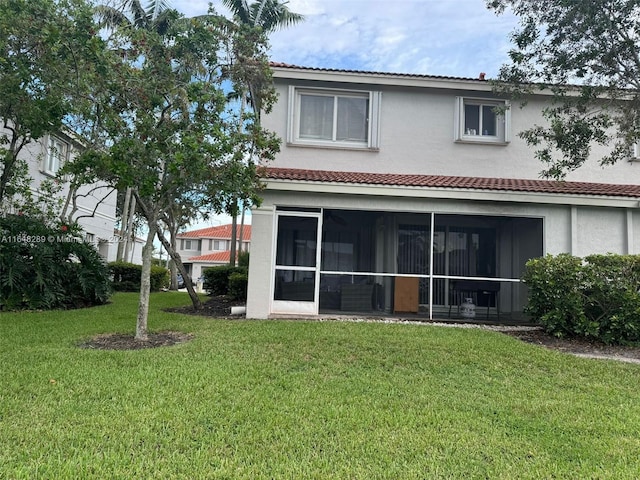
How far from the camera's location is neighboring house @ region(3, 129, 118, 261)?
15.7 meters

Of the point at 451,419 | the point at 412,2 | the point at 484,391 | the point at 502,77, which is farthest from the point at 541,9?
the point at 451,419

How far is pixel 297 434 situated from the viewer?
381cm

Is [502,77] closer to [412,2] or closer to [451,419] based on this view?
[412,2]

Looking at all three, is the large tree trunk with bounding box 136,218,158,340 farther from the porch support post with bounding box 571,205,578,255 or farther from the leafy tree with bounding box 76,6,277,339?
the porch support post with bounding box 571,205,578,255

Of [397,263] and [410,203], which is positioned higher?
[410,203]

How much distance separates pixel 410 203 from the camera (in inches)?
420

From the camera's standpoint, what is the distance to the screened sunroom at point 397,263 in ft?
34.9

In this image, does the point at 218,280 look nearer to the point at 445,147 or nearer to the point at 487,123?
the point at 445,147

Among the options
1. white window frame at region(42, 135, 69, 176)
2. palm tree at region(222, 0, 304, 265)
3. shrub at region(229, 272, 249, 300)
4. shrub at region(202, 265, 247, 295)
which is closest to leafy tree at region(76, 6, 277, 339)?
shrub at region(229, 272, 249, 300)

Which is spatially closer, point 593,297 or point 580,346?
point 580,346

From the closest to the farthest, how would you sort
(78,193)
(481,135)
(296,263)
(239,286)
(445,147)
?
(296,263) → (445,147) → (481,135) → (239,286) → (78,193)

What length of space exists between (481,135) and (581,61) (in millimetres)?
3752

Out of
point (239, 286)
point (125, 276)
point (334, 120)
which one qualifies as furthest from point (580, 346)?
point (125, 276)

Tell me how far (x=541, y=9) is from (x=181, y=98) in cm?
759
